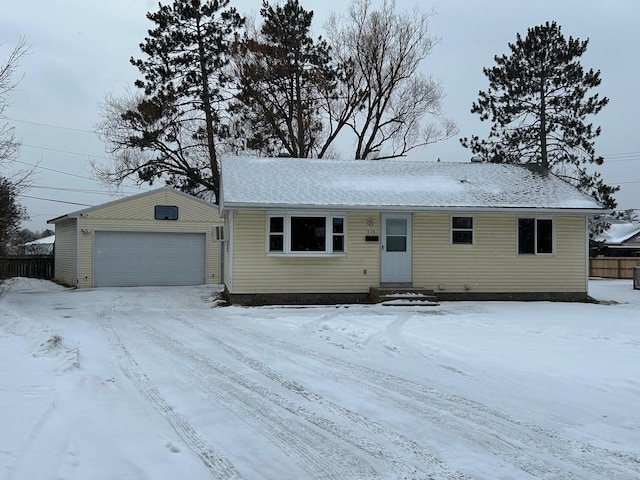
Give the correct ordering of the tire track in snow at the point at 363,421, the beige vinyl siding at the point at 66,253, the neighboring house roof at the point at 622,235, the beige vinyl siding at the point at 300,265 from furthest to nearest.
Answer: the neighboring house roof at the point at 622,235 < the beige vinyl siding at the point at 66,253 < the beige vinyl siding at the point at 300,265 < the tire track in snow at the point at 363,421

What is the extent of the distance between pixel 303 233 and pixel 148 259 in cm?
912

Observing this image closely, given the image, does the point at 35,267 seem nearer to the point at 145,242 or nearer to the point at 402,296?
the point at 145,242

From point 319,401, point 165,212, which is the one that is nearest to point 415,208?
point 319,401

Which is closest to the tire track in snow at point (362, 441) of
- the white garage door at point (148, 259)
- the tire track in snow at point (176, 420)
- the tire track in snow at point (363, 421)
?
the tire track in snow at point (363, 421)

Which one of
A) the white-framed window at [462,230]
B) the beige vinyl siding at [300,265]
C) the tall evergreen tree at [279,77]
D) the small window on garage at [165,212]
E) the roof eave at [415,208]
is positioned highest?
the tall evergreen tree at [279,77]

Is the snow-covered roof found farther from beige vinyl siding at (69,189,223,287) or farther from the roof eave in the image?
beige vinyl siding at (69,189,223,287)

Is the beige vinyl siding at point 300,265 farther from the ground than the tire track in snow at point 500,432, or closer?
farther from the ground

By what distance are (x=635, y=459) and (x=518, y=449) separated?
0.87 m

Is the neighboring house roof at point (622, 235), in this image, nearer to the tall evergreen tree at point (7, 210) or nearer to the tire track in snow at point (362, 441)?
the tall evergreen tree at point (7, 210)

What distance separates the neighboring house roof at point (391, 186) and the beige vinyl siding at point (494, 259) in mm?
591

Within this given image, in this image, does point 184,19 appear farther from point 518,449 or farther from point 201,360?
point 518,449

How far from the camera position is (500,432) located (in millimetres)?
5043

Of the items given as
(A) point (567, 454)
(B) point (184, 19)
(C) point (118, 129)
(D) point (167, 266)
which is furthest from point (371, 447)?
(B) point (184, 19)

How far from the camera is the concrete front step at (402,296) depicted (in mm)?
14953
